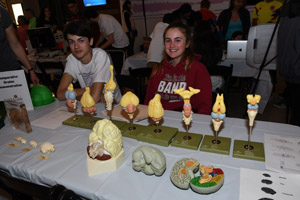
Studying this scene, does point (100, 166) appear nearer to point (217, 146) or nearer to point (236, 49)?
point (217, 146)

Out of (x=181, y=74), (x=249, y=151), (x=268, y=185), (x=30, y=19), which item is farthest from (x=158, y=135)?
(x=30, y=19)

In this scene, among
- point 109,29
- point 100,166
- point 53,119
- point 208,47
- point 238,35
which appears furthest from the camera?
point 109,29

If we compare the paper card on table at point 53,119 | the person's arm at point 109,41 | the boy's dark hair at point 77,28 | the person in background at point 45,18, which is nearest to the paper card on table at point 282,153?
the paper card on table at point 53,119

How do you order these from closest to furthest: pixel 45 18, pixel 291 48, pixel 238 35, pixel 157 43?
pixel 291 48
pixel 157 43
pixel 238 35
pixel 45 18

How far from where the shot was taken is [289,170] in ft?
3.10

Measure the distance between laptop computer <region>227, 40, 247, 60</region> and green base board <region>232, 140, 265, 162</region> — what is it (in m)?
2.07

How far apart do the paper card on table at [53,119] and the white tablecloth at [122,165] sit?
53 mm

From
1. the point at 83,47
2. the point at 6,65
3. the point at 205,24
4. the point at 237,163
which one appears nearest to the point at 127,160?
the point at 237,163

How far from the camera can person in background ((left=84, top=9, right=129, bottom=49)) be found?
4039mm

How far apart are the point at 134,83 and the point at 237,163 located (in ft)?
5.11

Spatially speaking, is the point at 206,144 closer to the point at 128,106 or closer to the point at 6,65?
the point at 128,106

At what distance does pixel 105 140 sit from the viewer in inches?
39.4

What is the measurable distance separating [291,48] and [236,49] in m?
1.18

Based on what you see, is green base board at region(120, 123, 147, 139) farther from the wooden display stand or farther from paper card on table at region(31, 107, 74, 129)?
paper card on table at region(31, 107, 74, 129)
